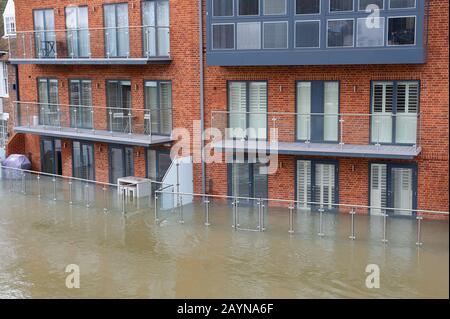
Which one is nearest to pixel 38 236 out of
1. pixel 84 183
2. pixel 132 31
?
pixel 84 183

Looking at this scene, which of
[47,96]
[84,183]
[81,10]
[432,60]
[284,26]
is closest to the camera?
[432,60]

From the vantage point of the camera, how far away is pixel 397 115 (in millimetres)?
15938

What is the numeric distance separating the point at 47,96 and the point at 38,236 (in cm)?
855

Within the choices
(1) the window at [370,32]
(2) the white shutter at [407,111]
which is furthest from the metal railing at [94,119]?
(2) the white shutter at [407,111]

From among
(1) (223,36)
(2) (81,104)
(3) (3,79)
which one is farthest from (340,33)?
(3) (3,79)

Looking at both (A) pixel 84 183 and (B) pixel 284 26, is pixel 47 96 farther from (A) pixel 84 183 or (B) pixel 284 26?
(B) pixel 284 26

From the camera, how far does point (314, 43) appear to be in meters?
16.4

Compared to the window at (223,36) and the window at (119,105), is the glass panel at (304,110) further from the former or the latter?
the window at (119,105)

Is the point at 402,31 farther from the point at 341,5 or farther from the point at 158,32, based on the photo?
the point at 158,32

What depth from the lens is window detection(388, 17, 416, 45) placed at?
1520 cm

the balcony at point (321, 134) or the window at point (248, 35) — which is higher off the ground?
the window at point (248, 35)

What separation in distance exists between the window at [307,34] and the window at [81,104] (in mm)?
7664

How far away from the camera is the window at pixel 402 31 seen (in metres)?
15.2

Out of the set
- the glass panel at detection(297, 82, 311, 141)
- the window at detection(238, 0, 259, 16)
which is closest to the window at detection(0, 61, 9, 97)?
the window at detection(238, 0, 259, 16)
